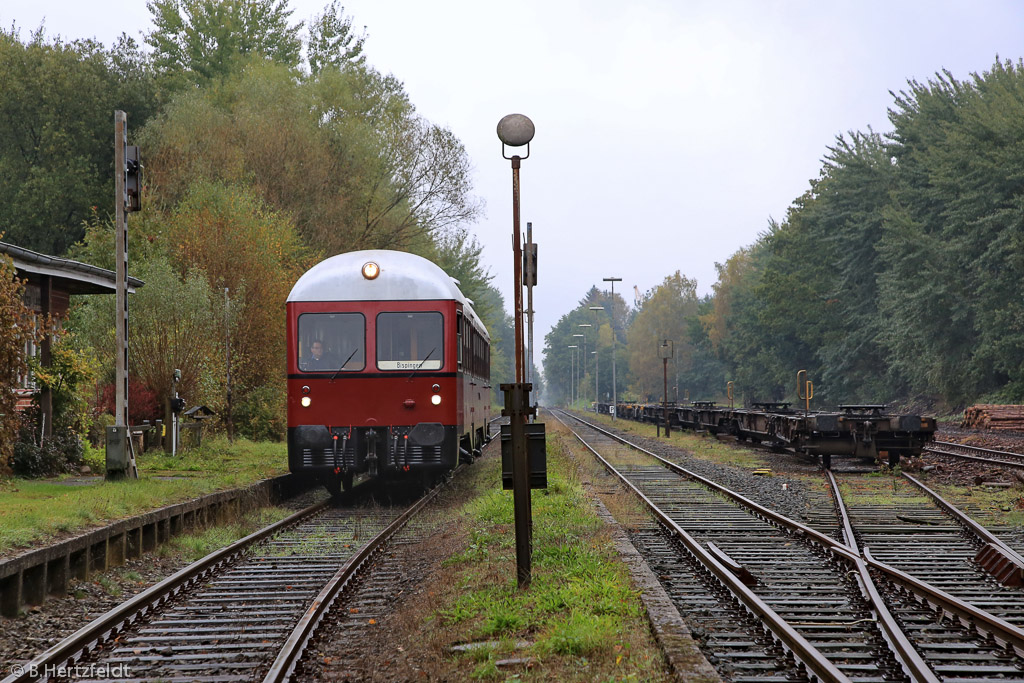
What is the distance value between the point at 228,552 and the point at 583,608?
4701 millimetres

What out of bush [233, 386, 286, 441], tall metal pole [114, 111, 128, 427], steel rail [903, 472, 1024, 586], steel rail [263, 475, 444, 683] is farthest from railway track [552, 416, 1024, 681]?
bush [233, 386, 286, 441]

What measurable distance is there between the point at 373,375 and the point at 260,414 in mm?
14104

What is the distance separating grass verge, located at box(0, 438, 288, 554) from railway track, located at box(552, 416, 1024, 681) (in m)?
5.51

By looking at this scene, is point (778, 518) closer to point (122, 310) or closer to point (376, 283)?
point (376, 283)

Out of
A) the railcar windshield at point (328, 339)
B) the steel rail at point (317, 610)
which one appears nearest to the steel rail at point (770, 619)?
the steel rail at point (317, 610)

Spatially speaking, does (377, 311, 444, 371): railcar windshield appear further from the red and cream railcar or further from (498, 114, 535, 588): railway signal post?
(498, 114, 535, 588): railway signal post

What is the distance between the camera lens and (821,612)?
7.59 m

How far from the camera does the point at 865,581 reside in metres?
8.20

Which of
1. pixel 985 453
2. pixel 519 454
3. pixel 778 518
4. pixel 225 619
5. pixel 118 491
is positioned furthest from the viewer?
pixel 985 453

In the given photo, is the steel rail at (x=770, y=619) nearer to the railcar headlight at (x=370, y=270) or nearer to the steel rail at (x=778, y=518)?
the steel rail at (x=778, y=518)

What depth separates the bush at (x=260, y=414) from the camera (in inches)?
1078

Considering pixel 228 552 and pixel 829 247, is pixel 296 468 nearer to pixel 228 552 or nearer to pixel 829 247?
pixel 228 552

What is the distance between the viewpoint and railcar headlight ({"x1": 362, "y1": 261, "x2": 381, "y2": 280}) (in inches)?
575

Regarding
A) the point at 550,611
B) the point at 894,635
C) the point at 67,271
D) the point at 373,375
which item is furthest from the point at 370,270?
the point at 894,635
